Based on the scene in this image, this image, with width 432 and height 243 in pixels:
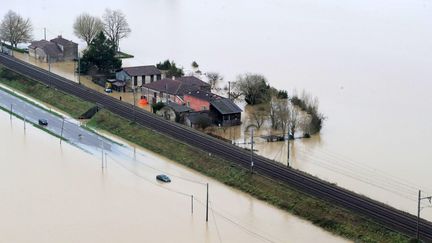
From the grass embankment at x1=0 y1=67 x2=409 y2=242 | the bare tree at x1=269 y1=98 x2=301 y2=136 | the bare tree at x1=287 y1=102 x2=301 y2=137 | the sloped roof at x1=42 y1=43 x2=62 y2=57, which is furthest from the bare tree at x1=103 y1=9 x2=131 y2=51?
the bare tree at x1=287 y1=102 x2=301 y2=137

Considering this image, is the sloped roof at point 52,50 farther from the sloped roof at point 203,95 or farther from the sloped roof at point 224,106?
the sloped roof at point 224,106

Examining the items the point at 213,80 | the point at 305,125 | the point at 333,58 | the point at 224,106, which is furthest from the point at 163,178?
the point at 333,58

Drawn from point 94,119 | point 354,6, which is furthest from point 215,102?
point 354,6

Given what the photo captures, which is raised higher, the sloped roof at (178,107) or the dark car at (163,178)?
the sloped roof at (178,107)

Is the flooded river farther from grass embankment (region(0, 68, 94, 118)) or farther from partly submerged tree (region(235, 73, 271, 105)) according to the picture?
grass embankment (region(0, 68, 94, 118))

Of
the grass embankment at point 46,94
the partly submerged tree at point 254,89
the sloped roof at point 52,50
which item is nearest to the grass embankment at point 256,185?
the grass embankment at point 46,94

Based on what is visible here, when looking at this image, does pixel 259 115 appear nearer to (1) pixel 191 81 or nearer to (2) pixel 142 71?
(1) pixel 191 81

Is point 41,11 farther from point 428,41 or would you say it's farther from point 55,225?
point 55,225
